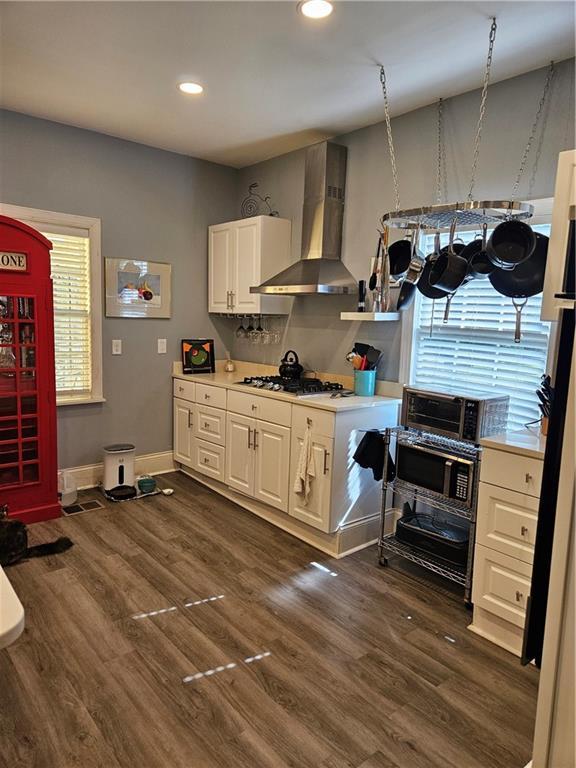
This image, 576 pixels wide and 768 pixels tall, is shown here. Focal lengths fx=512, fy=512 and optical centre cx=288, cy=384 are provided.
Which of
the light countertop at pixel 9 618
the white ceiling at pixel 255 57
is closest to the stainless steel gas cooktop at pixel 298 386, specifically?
the white ceiling at pixel 255 57

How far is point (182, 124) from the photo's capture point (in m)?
3.71

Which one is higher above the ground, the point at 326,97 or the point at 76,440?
the point at 326,97

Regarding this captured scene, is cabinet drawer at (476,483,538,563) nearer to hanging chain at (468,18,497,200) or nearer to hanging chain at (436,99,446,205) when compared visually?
hanging chain at (468,18,497,200)

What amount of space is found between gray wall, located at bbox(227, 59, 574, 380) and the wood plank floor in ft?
5.30

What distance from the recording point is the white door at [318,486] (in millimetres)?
3146

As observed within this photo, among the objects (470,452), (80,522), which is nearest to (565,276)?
(470,452)

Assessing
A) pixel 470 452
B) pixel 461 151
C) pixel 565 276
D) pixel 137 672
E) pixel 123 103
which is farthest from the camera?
pixel 123 103

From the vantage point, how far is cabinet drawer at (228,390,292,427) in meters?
3.44

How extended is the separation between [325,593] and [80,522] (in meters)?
1.85

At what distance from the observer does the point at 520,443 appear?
7.71 ft

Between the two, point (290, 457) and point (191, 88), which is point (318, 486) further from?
point (191, 88)

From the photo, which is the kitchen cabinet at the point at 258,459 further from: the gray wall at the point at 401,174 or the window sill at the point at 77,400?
the window sill at the point at 77,400

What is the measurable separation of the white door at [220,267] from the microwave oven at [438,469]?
227 cm

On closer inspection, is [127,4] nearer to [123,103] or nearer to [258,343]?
[123,103]
